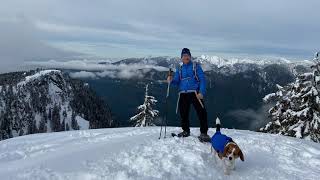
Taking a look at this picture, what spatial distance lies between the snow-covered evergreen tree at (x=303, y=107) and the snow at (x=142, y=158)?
9676 mm

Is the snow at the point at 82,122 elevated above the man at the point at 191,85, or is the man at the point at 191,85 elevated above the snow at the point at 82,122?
the man at the point at 191,85

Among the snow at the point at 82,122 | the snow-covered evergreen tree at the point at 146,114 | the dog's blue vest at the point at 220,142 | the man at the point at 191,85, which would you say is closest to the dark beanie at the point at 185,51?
the man at the point at 191,85

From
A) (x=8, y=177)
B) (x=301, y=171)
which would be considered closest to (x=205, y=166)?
(x=301, y=171)

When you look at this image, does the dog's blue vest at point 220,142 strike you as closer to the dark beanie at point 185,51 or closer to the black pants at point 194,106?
the black pants at point 194,106

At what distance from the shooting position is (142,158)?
9.99 meters

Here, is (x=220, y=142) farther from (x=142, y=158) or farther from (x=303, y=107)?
(x=303, y=107)

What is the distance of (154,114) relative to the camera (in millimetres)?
36938

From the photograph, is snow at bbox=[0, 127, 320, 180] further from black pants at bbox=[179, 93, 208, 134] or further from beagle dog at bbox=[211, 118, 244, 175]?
black pants at bbox=[179, 93, 208, 134]

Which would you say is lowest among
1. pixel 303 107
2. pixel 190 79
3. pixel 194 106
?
pixel 303 107

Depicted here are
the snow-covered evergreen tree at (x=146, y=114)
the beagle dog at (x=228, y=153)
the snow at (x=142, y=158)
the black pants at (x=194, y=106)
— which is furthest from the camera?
the snow-covered evergreen tree at (x=146, y=114)

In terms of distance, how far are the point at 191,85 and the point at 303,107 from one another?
517 inches

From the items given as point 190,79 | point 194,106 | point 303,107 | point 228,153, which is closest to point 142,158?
point 228,153

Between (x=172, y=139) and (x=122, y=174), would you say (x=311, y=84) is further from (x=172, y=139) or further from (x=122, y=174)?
(x=122, y=174)

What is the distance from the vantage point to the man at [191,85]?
1189cm
